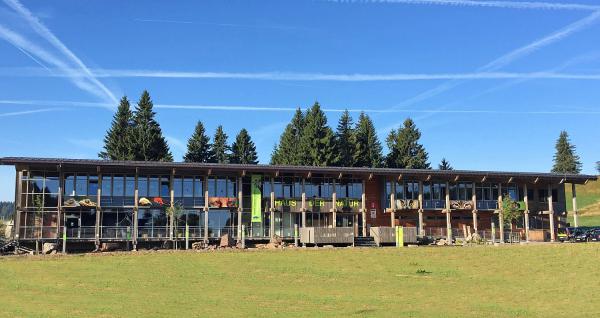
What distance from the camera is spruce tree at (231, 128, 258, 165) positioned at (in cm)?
8375

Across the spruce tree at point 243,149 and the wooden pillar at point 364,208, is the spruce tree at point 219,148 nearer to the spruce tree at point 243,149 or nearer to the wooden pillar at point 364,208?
the spruce tree at point 243,149

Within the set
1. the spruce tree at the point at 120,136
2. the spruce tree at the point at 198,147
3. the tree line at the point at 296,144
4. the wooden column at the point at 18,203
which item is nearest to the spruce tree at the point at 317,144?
the tree line at the point at 296,144

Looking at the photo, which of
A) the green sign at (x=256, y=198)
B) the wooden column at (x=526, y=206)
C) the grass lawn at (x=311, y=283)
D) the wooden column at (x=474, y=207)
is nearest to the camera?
the grass lawn at (x=311, y=283)

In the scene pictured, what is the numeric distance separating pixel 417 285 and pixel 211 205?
2714cm

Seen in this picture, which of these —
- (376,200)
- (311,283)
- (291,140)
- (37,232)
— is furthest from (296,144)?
(311,283)

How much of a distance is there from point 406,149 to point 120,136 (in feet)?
132

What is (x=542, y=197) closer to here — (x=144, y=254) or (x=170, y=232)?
(x=170, y=232)

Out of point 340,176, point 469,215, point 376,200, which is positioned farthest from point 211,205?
point 469,215

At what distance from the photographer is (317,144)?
76.7 meters

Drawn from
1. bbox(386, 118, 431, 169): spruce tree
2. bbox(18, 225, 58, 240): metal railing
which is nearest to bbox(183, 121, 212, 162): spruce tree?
bbox(386, 118, 431, 169): spruce tree

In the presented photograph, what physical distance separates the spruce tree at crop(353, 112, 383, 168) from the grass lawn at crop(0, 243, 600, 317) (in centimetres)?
4361

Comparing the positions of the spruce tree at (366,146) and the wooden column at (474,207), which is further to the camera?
the spruce tree at (366,146)

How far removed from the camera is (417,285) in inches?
1032

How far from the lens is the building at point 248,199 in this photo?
45.9m
